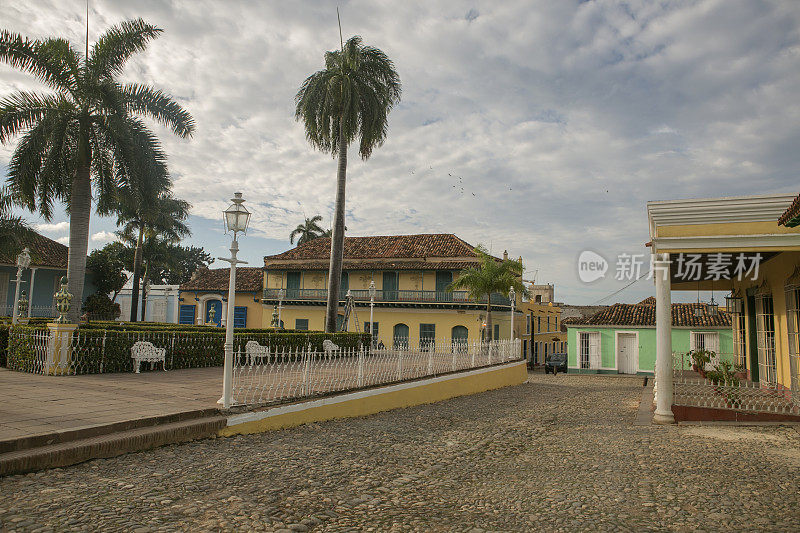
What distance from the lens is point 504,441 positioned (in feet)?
23.9

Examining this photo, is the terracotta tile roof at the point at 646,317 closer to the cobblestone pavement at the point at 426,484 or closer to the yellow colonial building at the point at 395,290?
the yellow colonial building at the point at 395,290

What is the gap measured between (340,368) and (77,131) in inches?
390

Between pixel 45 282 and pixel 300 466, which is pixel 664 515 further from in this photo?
pixel 45 282

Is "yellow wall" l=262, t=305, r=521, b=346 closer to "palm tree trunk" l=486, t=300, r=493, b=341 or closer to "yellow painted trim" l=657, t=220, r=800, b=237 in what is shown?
"palm tree trunk" l=486, t=300, r=493, b=341

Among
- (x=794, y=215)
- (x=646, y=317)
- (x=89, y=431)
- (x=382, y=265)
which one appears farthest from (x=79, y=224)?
(x=646, y=317)

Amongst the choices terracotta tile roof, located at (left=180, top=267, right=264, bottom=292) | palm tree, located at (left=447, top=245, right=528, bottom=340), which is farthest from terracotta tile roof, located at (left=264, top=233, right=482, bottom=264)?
palm tree, located at (left=447, top=245, right=528, bottom=340)

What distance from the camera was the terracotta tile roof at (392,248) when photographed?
3284cm

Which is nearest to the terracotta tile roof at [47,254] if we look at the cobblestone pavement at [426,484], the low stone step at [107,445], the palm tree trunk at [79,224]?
the palm tree trunk at [79,224]

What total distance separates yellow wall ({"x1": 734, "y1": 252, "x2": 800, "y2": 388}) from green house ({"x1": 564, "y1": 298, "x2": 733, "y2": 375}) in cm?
1634

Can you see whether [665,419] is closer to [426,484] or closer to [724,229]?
[724,229]

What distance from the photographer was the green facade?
2572 centimetres

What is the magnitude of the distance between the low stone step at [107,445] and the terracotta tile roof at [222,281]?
104 feet

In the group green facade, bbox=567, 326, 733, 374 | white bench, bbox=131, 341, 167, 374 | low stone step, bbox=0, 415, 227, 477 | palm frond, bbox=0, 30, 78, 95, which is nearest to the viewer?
low stone step, bbox=0, 415, 227, 477

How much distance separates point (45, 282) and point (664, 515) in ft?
107
